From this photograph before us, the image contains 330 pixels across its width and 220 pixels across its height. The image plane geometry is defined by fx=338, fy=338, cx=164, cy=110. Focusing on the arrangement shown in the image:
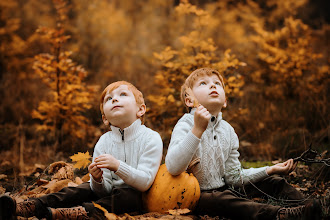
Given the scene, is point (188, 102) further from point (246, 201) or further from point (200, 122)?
point (246, 201)

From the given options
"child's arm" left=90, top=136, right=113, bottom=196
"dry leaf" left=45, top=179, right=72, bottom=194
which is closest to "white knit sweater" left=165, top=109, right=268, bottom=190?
"child's arm" left=90, top=136, right=113, bottom=196

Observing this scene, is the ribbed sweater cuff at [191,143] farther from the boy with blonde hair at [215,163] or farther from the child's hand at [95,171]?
the child's hand at [95,171]

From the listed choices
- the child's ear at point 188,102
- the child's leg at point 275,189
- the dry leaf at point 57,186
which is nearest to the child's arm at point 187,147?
the child's ear at point 188,102

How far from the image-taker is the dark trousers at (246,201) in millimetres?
2121

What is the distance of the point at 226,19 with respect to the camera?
27.2 feet

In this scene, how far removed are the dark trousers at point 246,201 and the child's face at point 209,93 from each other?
0.61 metres

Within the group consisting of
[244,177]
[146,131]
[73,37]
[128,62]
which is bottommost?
[244,177]

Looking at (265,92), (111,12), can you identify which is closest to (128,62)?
(111,12)

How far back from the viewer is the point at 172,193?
2.25 m

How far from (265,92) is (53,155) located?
3501mm

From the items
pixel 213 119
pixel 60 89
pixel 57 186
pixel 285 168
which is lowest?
pixel 57 186

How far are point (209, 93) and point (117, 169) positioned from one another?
2.79ft

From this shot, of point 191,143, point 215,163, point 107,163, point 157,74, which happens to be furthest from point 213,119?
point 157,74

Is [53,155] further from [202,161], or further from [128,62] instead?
[128,62]
